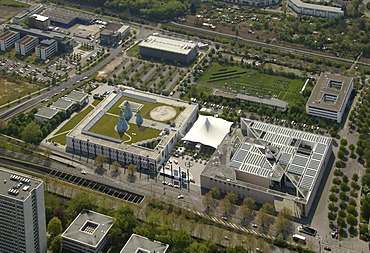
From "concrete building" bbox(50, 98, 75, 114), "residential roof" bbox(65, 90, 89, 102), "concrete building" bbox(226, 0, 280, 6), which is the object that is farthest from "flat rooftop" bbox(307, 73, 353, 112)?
"concrete building" bbox(226, 0, 280, 6)

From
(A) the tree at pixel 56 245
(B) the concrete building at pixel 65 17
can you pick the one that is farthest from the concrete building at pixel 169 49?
(A) the tree at pixel 56 245

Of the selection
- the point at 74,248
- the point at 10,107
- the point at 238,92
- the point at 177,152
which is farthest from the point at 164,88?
the point at 74,248

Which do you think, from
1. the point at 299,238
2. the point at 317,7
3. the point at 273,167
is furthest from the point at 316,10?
the point at 299,238

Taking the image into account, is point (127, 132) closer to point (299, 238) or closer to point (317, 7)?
point (299, 238)

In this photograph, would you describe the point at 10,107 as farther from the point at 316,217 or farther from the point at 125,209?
the point at 316,217

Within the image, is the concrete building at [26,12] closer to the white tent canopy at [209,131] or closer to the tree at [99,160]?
the tree at [99,160]

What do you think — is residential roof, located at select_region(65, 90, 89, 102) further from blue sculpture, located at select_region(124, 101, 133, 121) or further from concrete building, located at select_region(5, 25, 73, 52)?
concrete building, located at select_region(5, 25, 73, 52)
